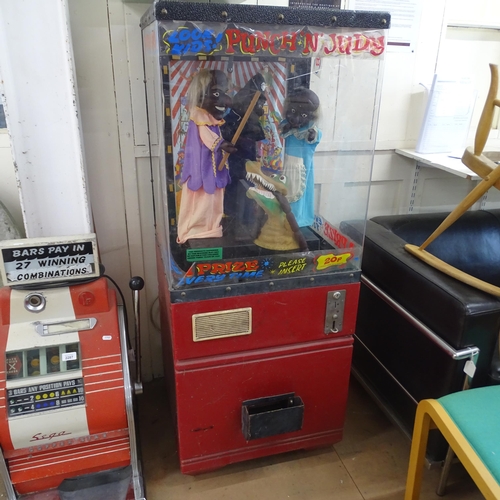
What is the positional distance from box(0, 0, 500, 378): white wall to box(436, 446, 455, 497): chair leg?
1.05 meters

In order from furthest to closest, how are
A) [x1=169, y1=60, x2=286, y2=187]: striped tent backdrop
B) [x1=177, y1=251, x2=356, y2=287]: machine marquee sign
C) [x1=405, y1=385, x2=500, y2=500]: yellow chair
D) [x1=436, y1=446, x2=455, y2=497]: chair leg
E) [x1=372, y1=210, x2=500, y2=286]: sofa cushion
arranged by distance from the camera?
[x1=372, y1=210, x2=500, y2=286]: sofa cushion
[x1=436, y1=446, x2=455, y2=497]: chair leg
[x1=177, y1=251, x2=356, y2=287]: machine marquee sign
[x1=169, y1=60, x2=286, y2=187]: striped tent backdrop
[x1=405, y1=385, x2=500, y2=500]: yellow chair

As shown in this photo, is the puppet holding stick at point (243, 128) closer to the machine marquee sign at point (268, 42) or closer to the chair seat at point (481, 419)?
the machine marquee sign at point (268, 42)

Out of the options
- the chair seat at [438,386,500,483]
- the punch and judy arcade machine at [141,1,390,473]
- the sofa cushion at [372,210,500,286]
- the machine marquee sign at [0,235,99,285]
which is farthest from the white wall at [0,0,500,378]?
the chair seat at [438,386,500,483]

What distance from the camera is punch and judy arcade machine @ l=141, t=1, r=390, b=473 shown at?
121cm

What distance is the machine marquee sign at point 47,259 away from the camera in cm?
125

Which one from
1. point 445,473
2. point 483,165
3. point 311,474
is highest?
point 483,165

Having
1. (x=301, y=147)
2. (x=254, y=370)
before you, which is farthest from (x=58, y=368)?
(x=301, y=147)

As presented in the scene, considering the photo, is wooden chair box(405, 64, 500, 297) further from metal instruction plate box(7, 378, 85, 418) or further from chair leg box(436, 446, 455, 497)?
metal instruction plate box(7, 378, 85, 418)

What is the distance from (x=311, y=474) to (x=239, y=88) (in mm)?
1281

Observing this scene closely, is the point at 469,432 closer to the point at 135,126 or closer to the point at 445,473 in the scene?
the point at 445,473

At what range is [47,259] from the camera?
128cm

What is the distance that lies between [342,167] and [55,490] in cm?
136

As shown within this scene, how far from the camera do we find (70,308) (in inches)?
51.3

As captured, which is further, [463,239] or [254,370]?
[463,239]
